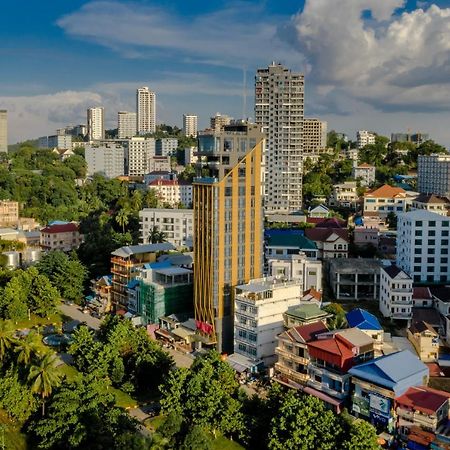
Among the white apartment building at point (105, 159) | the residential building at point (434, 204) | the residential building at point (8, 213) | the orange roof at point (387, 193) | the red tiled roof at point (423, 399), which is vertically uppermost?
the white apartment building at point (105, 159)

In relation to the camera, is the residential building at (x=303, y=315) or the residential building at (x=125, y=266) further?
the residential building at (x=125, y=266)

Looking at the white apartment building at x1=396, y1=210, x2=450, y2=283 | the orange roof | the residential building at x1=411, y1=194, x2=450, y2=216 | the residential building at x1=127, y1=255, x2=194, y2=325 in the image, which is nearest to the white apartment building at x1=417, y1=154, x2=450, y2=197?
the orange roof

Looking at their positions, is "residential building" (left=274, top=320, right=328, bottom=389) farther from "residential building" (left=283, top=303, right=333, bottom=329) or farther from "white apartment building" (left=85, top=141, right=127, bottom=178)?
"white apartment building" (left=85, top=141, right=127, bottom=178)

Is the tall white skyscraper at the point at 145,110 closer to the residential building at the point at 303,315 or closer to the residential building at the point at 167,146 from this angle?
the residential building at the point at 167,146

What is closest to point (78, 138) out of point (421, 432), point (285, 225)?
point (285, 225)

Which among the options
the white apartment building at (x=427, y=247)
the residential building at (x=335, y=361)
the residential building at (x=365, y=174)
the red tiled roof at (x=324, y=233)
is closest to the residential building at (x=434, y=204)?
the red tiled roof at (x=324, y=233)

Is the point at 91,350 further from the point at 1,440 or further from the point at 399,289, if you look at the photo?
the point at 399,289

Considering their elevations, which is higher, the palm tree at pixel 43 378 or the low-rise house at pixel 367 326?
the low-rise house at pixel 367 326

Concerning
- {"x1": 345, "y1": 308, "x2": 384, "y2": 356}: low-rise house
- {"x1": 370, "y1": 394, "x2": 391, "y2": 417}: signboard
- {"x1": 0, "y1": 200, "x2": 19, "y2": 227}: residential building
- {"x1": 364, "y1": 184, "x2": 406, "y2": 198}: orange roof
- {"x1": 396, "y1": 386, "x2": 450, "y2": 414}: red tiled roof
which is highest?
{"x1": 364, "y1": 184, "x2": 406, "y2": 198}: orange roof
